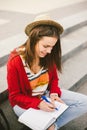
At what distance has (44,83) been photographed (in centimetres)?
218

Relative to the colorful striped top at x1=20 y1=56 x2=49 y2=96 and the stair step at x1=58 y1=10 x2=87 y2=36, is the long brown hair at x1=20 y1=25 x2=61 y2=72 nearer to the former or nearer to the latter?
the colorful striped top at x1=20 y1=56 x2=49 y2=96

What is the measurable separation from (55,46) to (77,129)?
987 millimetres

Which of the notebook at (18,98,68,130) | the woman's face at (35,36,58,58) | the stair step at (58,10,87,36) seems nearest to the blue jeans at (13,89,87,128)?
the notebook at (18,98,68,130)

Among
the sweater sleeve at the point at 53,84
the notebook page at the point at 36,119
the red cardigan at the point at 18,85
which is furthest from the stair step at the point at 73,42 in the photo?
the notebook page at the point at 36,119

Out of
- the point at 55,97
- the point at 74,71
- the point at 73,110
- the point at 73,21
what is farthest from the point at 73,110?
the point at 73,21

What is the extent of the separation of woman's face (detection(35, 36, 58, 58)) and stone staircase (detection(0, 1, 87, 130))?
84cm

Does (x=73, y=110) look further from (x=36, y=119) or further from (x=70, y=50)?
(x=70, y=50)

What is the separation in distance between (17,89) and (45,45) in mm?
430

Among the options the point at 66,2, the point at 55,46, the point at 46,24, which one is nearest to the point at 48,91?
the point at 55,46

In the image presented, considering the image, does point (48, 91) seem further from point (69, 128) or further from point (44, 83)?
point (69, 128)

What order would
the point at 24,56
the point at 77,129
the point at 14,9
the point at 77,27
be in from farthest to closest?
the point at 14,9 → the point at 77,27 → the point at 77,129 → the point at 24,56

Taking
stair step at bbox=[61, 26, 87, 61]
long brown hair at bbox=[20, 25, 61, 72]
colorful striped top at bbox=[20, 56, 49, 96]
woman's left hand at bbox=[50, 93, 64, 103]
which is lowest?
stair step at bbox=[61, 26, 87, 61]

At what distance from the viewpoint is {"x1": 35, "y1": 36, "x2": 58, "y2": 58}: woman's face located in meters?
1.85

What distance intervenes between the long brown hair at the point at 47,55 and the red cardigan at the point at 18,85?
8cm
